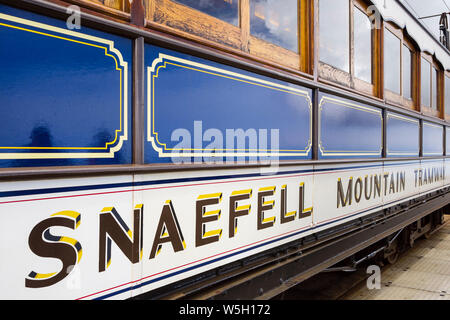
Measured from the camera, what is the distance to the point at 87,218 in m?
1.36

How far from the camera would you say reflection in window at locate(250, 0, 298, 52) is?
2186mm

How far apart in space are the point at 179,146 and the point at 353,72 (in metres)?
2.09

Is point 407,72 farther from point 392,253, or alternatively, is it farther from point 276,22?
point 276,22

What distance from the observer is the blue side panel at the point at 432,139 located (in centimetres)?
498

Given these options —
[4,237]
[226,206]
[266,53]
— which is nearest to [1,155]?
[4,237]

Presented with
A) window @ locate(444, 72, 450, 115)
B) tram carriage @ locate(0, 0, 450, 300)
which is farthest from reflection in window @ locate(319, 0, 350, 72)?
window @ locate(444, 72, 450, 115)

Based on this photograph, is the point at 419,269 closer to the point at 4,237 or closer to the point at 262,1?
the point at 262,1

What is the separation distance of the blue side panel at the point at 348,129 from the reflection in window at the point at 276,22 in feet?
1.52

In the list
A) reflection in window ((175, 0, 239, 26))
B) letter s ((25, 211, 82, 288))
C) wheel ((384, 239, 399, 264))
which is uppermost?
reflection in window ((175, 0, 239, 26))

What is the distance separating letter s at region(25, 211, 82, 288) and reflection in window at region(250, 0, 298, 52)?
4.65ft

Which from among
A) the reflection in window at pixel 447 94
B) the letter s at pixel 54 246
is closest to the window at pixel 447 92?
the reflection in window at pixel 447 94

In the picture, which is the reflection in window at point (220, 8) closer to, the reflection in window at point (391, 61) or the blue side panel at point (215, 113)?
the blue side panel at point (215, 113)

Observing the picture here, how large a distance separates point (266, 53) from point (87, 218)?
141cm

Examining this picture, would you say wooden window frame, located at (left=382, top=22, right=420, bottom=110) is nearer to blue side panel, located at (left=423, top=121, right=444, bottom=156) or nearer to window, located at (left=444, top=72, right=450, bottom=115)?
blue side panel, located at (left=423, top=121, right=444, bottom=156)
